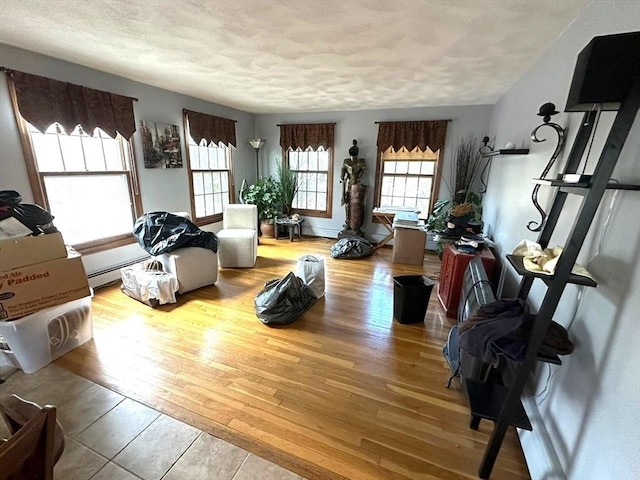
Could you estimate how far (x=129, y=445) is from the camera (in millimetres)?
1489

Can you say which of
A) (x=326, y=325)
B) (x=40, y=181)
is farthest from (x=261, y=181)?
(x=326, y=325)

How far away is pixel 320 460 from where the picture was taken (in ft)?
4.69

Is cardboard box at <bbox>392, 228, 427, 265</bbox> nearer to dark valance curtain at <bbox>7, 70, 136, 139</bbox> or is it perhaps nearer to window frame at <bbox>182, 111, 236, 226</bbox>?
window frame at <bbox>182, 111, 236, 226</bbox>

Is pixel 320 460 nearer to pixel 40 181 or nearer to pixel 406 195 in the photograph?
pixel 40 181

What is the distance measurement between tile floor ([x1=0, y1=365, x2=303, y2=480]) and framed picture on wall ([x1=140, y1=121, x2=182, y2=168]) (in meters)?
2.77

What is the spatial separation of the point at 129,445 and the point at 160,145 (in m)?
3.49

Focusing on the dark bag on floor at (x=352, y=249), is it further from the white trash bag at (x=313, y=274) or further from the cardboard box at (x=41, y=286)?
the cardboard box at (x=41, y=286)

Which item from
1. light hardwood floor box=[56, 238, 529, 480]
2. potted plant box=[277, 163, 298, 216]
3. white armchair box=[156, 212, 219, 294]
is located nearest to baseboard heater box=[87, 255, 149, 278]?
light hardwood floor box=[56, 238, 529, 480]

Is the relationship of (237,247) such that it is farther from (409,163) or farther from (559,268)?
(559,268)

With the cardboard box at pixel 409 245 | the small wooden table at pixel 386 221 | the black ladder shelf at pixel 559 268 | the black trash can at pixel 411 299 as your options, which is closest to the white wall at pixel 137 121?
the small wooden table at pixel 386 221

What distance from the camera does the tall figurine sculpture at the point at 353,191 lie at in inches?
196

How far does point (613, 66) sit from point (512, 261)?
74 centimetres

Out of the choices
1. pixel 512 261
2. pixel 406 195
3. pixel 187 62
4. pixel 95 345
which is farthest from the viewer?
pixel 406 195

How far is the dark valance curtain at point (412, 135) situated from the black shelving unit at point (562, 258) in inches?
138
